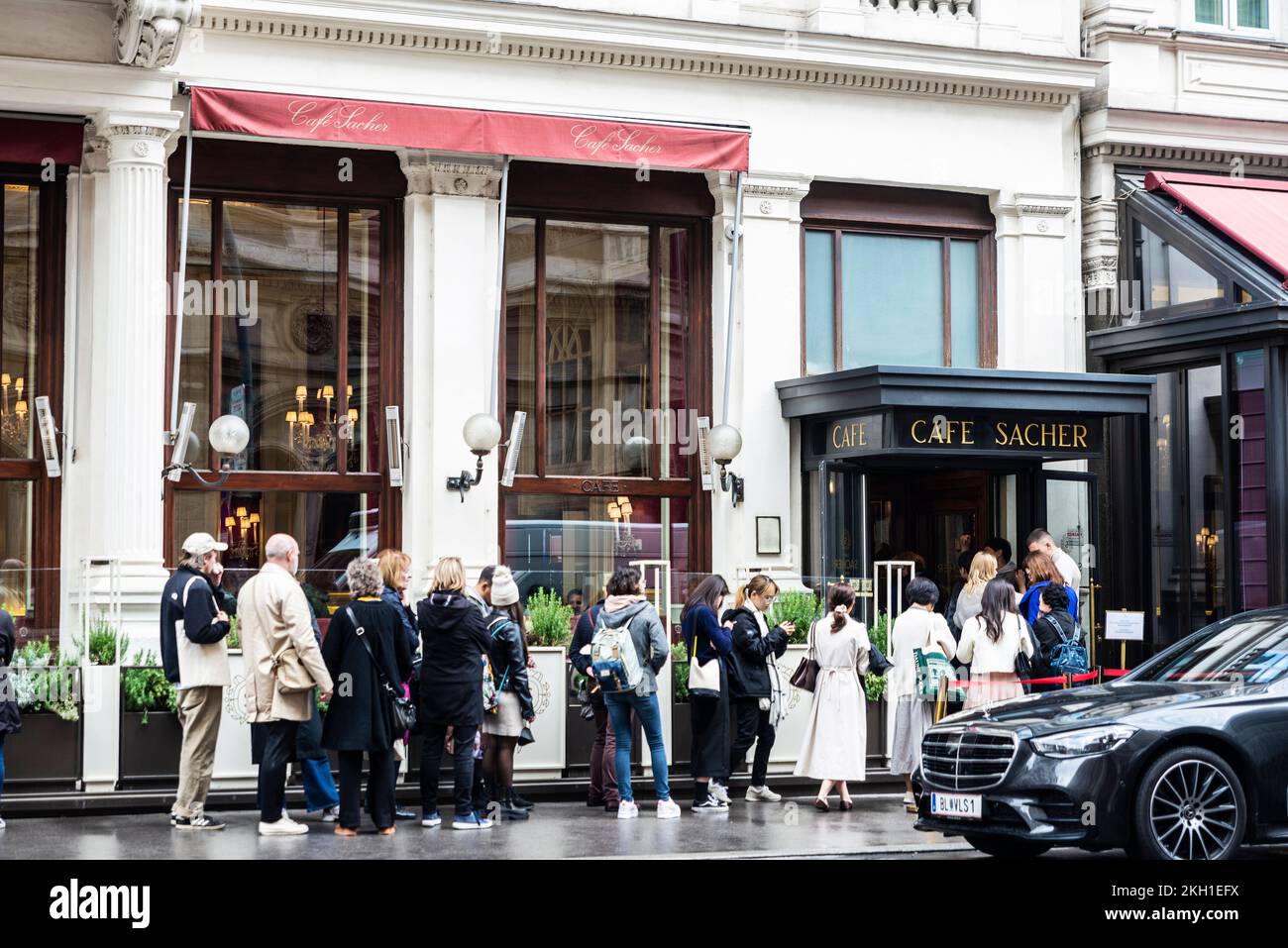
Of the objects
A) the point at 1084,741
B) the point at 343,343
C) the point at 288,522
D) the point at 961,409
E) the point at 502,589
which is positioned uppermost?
the point at 343,343

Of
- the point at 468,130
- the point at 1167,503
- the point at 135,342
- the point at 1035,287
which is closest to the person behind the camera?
the point at 135,342

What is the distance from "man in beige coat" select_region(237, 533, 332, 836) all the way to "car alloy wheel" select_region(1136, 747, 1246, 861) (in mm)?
5651

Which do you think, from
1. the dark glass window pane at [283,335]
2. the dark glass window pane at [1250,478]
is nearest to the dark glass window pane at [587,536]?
the dark glass window pane at [283,335]

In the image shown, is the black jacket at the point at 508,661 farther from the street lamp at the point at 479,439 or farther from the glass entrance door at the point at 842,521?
the glass entrance door at the point at 842,521

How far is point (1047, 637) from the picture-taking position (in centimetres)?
1505

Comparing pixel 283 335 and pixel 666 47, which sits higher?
pixel 666 47

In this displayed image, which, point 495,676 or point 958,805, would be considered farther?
point 495,676

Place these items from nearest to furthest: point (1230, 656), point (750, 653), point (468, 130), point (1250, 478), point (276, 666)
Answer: point (1230, 656) < point (276, 666) < point (750, 653) < point (468, 130) < point (1250, 478)

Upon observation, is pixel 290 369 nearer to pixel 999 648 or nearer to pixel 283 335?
pixel 283 335

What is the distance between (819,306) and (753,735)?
5911 millimetres

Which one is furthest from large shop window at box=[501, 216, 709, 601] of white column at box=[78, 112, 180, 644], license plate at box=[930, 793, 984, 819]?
license plate at box=[930, 793, 984, 819]

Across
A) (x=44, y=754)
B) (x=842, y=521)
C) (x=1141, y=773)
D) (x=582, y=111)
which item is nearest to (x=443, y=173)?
(x=582, y=111)

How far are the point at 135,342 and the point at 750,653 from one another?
6.20 meters
